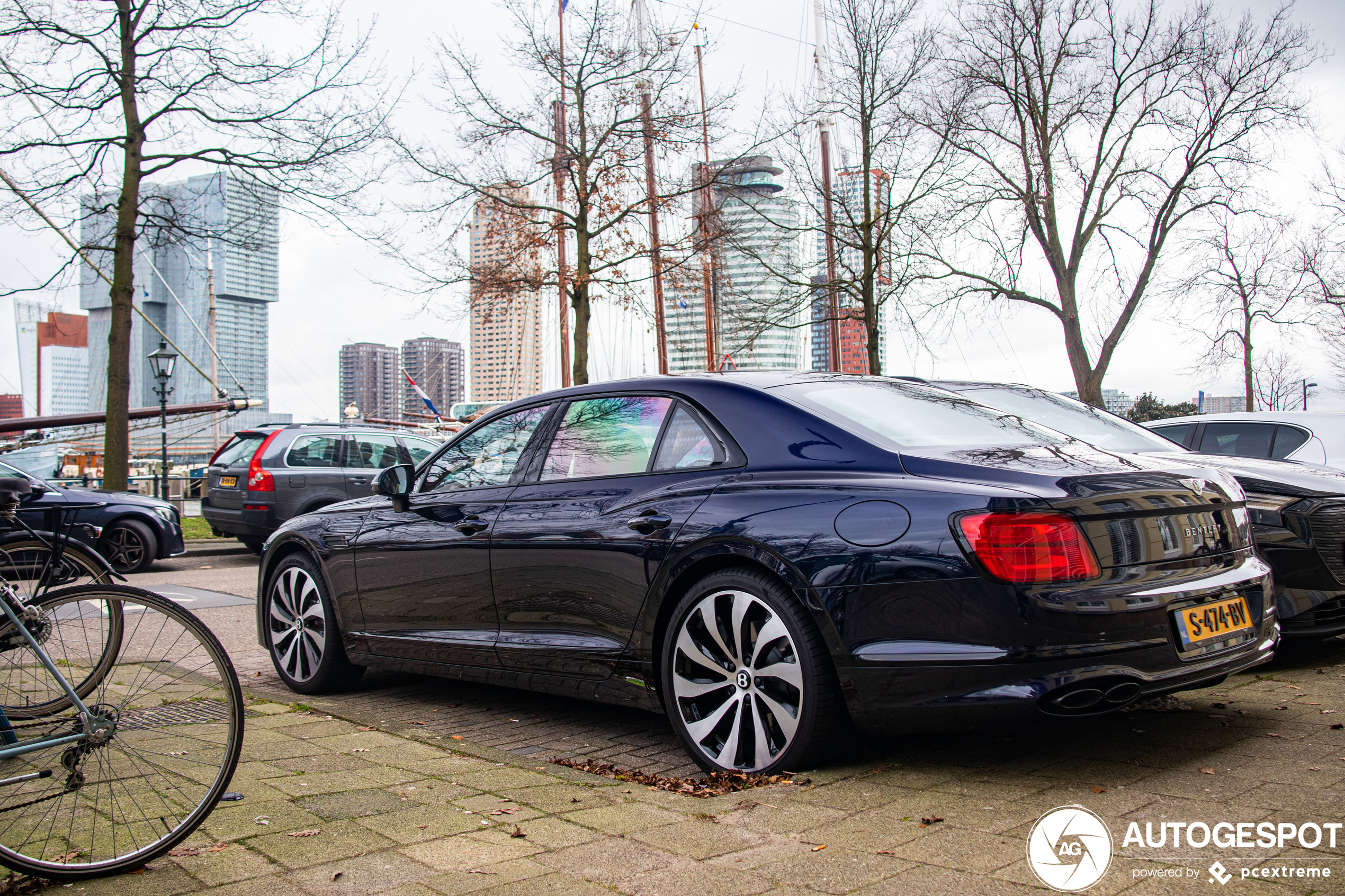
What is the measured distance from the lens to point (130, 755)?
2697 millimetres

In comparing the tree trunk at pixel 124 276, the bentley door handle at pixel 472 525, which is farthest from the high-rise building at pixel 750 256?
the bentley door handle at pixel 472 525

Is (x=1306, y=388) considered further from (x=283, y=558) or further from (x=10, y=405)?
(x=10, y=405)

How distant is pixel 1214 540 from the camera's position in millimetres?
3348

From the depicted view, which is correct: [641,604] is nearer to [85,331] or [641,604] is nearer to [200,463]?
[200,463]

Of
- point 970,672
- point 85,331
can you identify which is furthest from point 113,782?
point 85,331

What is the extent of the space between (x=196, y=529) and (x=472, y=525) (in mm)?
15323

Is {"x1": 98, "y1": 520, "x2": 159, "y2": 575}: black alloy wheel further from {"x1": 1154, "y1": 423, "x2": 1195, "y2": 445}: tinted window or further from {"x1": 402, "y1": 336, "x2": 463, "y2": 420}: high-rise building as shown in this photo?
{"x1": 402, "y1": 336, "x2": 463, "y2": 420}: high-rise building

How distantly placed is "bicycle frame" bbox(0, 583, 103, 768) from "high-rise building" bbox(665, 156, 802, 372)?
1911 cm

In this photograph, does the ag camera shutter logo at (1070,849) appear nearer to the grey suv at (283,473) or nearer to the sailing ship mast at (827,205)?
the grey suv at (283,473)

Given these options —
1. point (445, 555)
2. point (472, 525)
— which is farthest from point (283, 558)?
point (472, 525)

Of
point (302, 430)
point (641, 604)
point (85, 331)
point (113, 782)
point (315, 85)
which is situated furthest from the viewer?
point (85, 331)

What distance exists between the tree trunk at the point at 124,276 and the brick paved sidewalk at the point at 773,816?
1429 cm

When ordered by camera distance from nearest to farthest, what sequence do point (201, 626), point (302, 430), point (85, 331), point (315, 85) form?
point (201, 626)
point (302, 430)
point (315, 85)
point (85, 331)

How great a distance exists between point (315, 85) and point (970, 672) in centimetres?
1648
